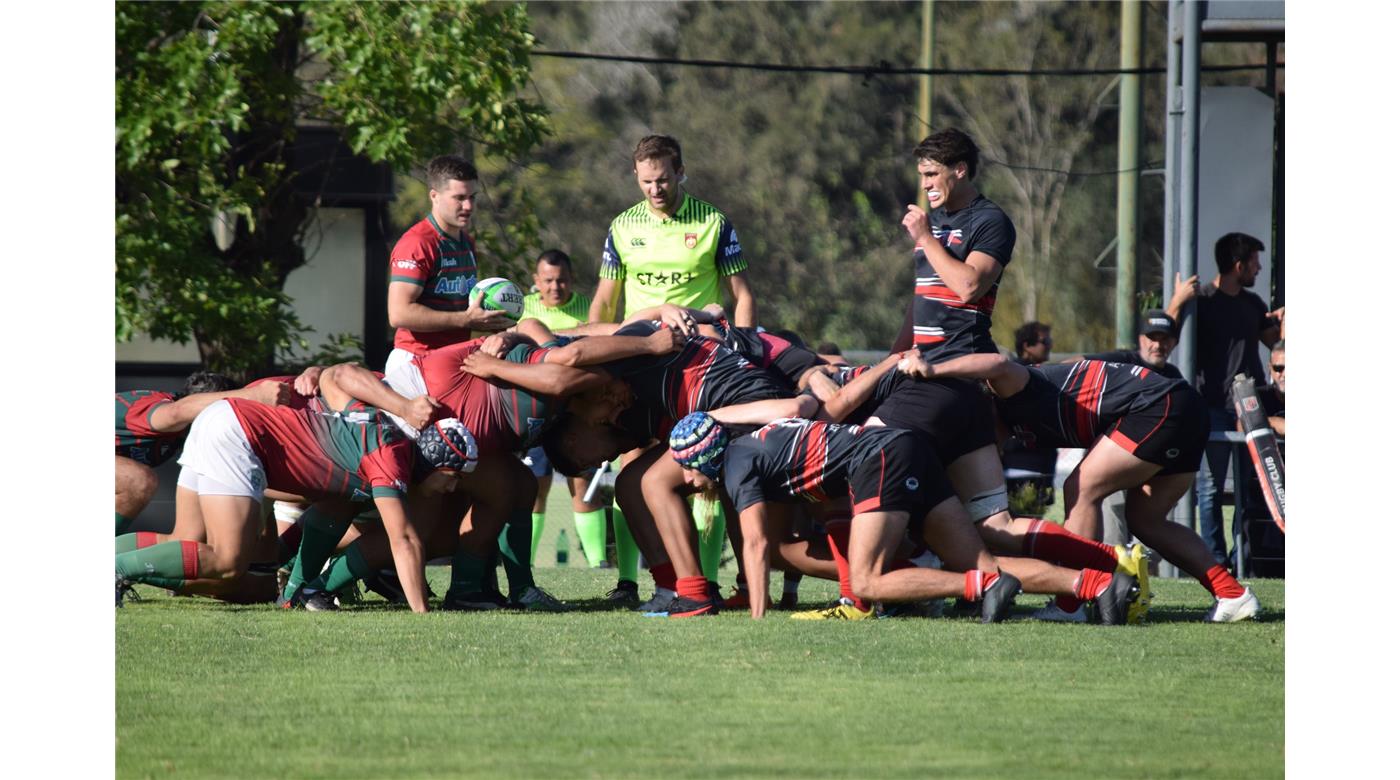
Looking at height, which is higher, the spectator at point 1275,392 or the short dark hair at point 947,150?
the short dark hair at point 947,150

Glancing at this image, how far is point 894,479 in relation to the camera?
6.93 m

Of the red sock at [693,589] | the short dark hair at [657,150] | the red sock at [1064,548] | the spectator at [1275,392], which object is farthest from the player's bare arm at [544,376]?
the spectator at [1275,392]

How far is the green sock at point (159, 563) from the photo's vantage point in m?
7.31

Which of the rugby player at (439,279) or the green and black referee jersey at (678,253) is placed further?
the green and black referee jersey at (678,253)

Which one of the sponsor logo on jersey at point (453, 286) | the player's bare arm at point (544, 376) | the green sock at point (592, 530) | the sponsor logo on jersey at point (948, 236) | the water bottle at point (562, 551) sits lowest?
the water bottle at point (562, 551)

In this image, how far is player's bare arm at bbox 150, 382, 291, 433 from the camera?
7.97m

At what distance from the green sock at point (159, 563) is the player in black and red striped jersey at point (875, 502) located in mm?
2118

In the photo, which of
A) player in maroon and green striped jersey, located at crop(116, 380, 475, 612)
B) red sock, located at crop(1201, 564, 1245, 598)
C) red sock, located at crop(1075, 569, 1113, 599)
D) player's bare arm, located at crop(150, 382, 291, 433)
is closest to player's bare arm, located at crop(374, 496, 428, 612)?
player in maroon and green striped jersey, located at crop(116, 380, 475, 612)

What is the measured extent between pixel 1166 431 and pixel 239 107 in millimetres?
7405

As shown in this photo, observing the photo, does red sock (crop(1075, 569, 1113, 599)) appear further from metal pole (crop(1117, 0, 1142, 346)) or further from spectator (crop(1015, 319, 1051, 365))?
metal pole (crop(1117, 0, 1142, 346))

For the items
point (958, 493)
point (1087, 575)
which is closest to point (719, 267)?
point (958, 493)

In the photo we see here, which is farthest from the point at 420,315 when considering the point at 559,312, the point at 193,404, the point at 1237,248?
the point at 1237,248

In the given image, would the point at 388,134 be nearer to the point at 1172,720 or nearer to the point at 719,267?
the point at 719,267

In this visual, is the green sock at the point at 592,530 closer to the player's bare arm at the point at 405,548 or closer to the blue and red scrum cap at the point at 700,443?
the player's bare arm at the point at 405,548
